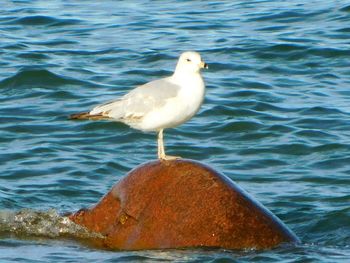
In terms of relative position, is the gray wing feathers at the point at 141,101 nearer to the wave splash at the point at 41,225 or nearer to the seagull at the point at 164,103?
the seagull at the point at 164,103

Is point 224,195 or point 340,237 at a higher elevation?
point 224,195

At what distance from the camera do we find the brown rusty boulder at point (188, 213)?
305 inches

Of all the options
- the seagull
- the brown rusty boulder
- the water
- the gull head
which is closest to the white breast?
the seagull

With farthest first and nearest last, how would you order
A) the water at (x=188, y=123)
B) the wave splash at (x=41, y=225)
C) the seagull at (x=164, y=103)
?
the water at (x=188, y=123)
the wave splash at (x=41, y=225)
the seagull at (x=164, y=103)

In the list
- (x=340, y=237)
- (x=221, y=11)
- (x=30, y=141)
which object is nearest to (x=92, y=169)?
(x=30, y=141)

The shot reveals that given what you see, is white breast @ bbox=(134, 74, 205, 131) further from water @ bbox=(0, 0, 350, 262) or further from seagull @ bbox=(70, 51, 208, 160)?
water @ bbox=(0, 0, 350, 262)

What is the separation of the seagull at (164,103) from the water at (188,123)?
2.98 ft

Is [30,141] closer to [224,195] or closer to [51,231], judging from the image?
[51,231]

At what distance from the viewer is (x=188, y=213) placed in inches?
306

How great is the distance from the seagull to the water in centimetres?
91

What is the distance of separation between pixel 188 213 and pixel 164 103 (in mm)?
783

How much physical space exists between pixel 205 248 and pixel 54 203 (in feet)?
8.24

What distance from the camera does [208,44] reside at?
15961 millimetres

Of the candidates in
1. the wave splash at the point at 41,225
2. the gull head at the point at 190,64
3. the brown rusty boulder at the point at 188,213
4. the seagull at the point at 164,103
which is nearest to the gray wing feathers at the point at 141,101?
the seagull at the point at 164,103
